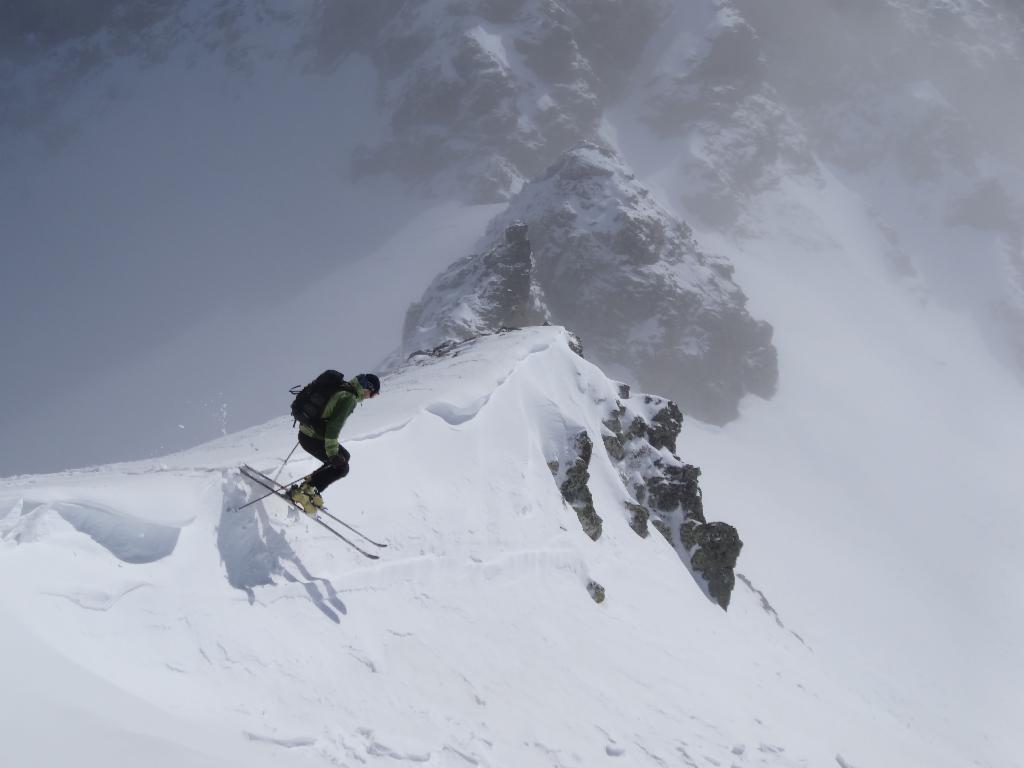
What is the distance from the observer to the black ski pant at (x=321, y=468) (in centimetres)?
814

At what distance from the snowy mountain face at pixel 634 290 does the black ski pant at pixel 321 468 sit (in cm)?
5596

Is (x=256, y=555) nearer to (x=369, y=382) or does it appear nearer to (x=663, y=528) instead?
(x=369, y=382)

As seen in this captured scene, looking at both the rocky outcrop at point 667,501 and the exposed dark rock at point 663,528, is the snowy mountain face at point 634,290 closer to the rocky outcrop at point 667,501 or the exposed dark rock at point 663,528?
the rocky outcrop at point 667,501

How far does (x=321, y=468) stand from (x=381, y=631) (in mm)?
1992

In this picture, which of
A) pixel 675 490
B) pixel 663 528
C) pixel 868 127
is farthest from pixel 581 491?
pixel 868 127

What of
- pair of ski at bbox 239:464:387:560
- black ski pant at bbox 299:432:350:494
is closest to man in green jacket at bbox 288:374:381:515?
black ski pant at bbox 299:432:350:494

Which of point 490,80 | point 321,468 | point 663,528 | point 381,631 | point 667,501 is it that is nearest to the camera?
point 381,631

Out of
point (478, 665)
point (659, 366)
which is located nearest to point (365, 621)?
point (478, 665)

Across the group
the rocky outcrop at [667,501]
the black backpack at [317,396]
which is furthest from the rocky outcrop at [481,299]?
the black backpack at [317,396]

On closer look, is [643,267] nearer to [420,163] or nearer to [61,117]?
[420,163]

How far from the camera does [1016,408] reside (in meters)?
80.4

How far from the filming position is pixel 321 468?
26.8ft

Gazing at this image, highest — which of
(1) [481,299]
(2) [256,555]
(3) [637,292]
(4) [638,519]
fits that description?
(3) [637,292]

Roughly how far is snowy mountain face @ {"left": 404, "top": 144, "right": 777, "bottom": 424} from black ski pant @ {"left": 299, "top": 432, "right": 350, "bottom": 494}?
184ft
